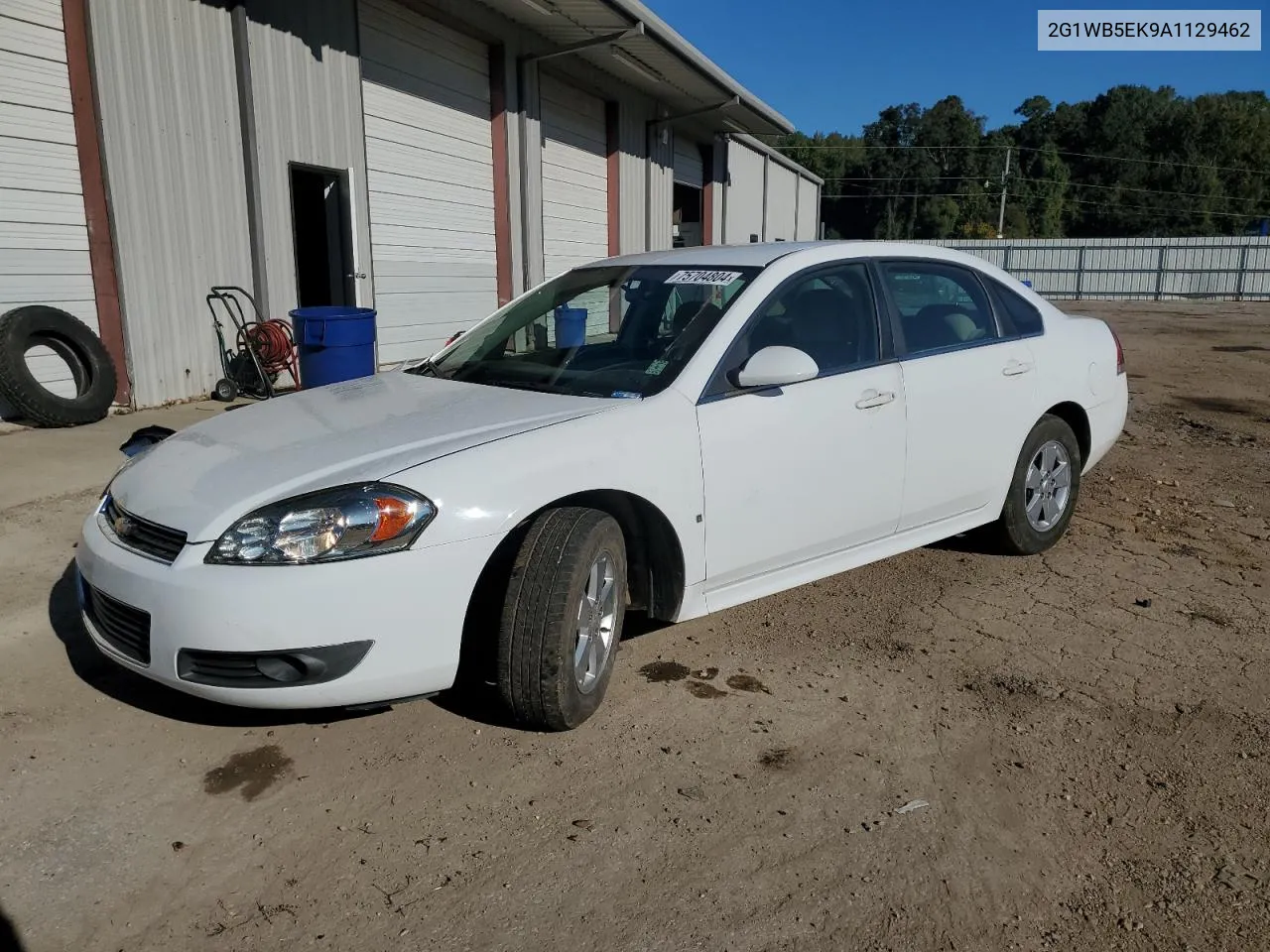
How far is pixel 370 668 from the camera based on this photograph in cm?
271

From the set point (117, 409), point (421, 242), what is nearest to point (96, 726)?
point (117, 409)

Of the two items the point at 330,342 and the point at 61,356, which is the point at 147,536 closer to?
the point at 330,342

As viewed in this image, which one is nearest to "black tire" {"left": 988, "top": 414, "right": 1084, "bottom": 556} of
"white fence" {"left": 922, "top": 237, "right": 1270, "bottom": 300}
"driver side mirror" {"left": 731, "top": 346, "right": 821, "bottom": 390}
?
"driver side mirror" {"left": 731, "top": 346, "right": 821, "bottom": 390}

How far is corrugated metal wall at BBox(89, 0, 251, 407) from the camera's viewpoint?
25.6ft

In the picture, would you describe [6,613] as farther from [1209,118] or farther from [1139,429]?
[1209,118]

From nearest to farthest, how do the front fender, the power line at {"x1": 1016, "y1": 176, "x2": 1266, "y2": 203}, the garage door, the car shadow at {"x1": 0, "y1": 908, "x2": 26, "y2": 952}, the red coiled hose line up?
the car shadow at {"x1": 0, "y1": 908, "x2": 26, "y2": 952}, the front fender, the red coiled hose, the garage door, the power line at {"x1": 1016, "y1": 176, "x2": 1266, "y2": 203}

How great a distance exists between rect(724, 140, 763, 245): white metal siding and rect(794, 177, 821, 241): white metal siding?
471 centimetres

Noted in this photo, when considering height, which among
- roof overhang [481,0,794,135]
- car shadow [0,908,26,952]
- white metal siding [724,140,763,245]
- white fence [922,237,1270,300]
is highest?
roof overhang [481,0,794,135]

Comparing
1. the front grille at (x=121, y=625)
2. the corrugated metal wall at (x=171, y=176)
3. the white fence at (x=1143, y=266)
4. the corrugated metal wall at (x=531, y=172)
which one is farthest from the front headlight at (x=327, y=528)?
the white fence at (x=1143, y=266)

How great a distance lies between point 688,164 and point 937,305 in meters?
16.8

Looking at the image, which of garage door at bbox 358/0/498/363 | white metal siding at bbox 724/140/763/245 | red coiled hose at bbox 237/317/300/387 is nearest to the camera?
red coiled hose at bbox 237/317/300/387

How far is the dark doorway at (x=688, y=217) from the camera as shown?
857 inches

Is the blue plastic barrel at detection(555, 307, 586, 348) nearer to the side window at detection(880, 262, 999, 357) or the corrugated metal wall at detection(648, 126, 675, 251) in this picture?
the side window at detection(880, 262, 999, 357)

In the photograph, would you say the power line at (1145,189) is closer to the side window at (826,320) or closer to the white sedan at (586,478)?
the white sedan at (586,478)
